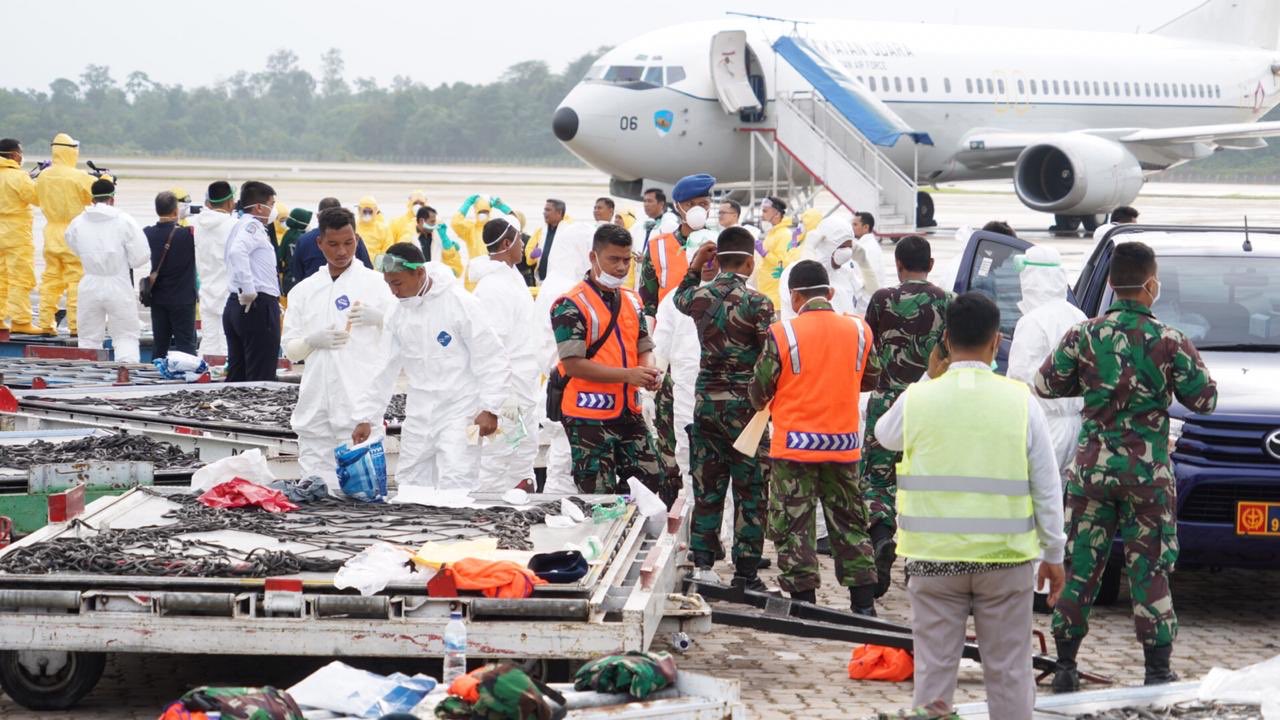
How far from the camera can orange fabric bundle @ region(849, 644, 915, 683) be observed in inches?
280

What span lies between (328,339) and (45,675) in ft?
8.71

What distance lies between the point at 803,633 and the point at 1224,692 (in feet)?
5.49

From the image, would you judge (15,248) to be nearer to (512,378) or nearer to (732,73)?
(512,378)

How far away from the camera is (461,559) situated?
643 centimetres

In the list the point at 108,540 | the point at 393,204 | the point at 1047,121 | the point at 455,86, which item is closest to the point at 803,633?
the point at 108,540

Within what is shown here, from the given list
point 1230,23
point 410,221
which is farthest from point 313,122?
point 410,221

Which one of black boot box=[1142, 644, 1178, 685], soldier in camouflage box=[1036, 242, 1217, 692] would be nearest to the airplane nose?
soldier in camouflage box=[1036, 242, 1217, 692]

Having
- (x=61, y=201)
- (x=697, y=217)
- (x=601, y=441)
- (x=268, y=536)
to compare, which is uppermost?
(x=61, y=201)

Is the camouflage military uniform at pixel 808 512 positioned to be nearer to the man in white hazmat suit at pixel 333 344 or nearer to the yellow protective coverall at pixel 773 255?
the man in white hazmat suit at pixel 333 344

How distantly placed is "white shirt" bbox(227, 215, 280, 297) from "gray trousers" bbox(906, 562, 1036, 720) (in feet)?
27.2

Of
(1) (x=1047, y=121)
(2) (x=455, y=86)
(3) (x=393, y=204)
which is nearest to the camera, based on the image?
(1) (x=1047, y=121)

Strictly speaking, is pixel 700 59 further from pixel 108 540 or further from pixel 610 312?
pixel 108 540

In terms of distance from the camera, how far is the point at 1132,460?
6.76 metres

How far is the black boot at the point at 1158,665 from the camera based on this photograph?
22.2ft
